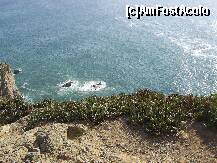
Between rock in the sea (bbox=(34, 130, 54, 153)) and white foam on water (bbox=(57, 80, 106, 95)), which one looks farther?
white foam on water (bbox=(57, 80, 106, 95))

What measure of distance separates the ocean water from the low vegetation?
5693 centimetres

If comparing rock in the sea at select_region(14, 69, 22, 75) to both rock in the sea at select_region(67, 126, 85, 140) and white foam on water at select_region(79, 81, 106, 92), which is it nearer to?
white foam on water at select_region(79, 81, 106, 92)

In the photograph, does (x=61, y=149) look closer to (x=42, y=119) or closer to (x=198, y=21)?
(x=42, y=119)

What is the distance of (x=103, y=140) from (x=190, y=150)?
5.45 metres

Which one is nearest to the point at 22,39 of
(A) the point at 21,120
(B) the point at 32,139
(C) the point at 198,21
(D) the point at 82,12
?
(D) the point at 82,12

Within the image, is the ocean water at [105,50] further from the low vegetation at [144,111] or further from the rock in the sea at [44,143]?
the rock in the sea at [44,143]

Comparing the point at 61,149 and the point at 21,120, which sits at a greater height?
the point at 61,149

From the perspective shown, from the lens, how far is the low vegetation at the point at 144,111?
1061 inches

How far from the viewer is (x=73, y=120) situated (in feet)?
93.9

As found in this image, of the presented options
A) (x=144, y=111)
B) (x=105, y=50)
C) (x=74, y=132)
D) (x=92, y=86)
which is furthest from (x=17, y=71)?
(x=74, y=132)

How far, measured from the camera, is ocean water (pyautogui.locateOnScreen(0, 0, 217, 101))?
92.2 metres

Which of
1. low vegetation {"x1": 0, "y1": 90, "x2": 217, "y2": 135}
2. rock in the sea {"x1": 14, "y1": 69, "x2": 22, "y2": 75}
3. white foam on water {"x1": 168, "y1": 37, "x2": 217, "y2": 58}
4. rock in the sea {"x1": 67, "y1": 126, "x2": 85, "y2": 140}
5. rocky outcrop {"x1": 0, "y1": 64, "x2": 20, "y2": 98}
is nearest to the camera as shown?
rock in the sea {"x1": 67, "y1": 126, "x2": 85, "y2": 140}

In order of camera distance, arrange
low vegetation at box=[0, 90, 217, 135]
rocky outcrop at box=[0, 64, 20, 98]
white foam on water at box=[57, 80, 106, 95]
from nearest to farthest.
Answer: low vegetation at box=[0, 90, 217, 135] → rocky outcrop at box=[0, 64, 20, 98] → white foam on water at box=[57, 80, 106, 95]

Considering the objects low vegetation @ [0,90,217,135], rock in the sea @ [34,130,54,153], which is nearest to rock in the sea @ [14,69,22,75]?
low vegetation @ [0,90,217,135]
